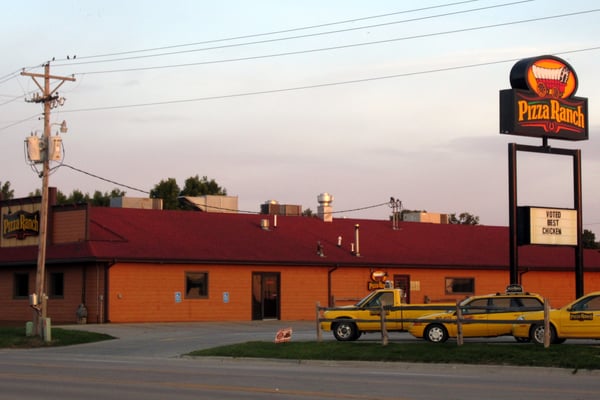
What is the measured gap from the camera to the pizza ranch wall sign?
108ft

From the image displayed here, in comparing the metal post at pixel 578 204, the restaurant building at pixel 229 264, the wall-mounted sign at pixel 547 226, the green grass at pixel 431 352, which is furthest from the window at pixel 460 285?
the green grass at pixel 431 352

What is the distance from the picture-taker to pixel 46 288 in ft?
154

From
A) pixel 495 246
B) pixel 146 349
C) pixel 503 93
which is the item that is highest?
pixel 503 93

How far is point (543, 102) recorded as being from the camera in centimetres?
3369

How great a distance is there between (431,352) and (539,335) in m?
3.30

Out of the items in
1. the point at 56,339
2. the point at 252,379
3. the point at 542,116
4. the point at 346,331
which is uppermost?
the point at 542,116

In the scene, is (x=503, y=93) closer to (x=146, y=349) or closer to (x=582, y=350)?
(x=582, y=350)

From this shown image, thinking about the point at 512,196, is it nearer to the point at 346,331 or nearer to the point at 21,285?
the point at 346,331

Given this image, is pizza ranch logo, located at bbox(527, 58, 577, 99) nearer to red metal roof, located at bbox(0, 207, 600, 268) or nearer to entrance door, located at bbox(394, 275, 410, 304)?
red metal roof, located at bbox(0, 207, 600, 268)

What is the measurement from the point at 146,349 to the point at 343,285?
1997cm

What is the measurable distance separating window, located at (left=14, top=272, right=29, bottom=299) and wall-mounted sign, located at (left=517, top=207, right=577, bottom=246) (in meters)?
24.8

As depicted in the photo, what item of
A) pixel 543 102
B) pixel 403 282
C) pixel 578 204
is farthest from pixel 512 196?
pixel 403 282

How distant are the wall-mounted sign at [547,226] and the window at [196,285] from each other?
59.4 feet

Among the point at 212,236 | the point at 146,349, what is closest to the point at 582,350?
the point at 146,349
